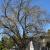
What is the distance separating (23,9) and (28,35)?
13.8ft

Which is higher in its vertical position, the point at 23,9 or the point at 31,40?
the point at 23,9

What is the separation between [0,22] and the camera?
38500 mm

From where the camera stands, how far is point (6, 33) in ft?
130

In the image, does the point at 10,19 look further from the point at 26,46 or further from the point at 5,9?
the point at 26,46

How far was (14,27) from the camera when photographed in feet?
127

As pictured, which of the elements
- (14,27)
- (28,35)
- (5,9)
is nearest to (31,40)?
(28,35)

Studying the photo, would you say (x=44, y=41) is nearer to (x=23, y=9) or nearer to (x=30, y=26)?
(x=30, y=26)

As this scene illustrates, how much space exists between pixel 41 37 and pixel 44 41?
0.92 meters

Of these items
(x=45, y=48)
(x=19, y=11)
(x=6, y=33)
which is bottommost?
(x=45, y=48)

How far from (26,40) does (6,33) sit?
11.8ft

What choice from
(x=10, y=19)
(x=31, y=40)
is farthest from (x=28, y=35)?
(x=10, y=19)

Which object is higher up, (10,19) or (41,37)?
(10,19)

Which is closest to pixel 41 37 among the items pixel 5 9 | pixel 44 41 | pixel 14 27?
pixel 44 41

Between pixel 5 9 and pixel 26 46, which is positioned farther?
pixel 26 46
